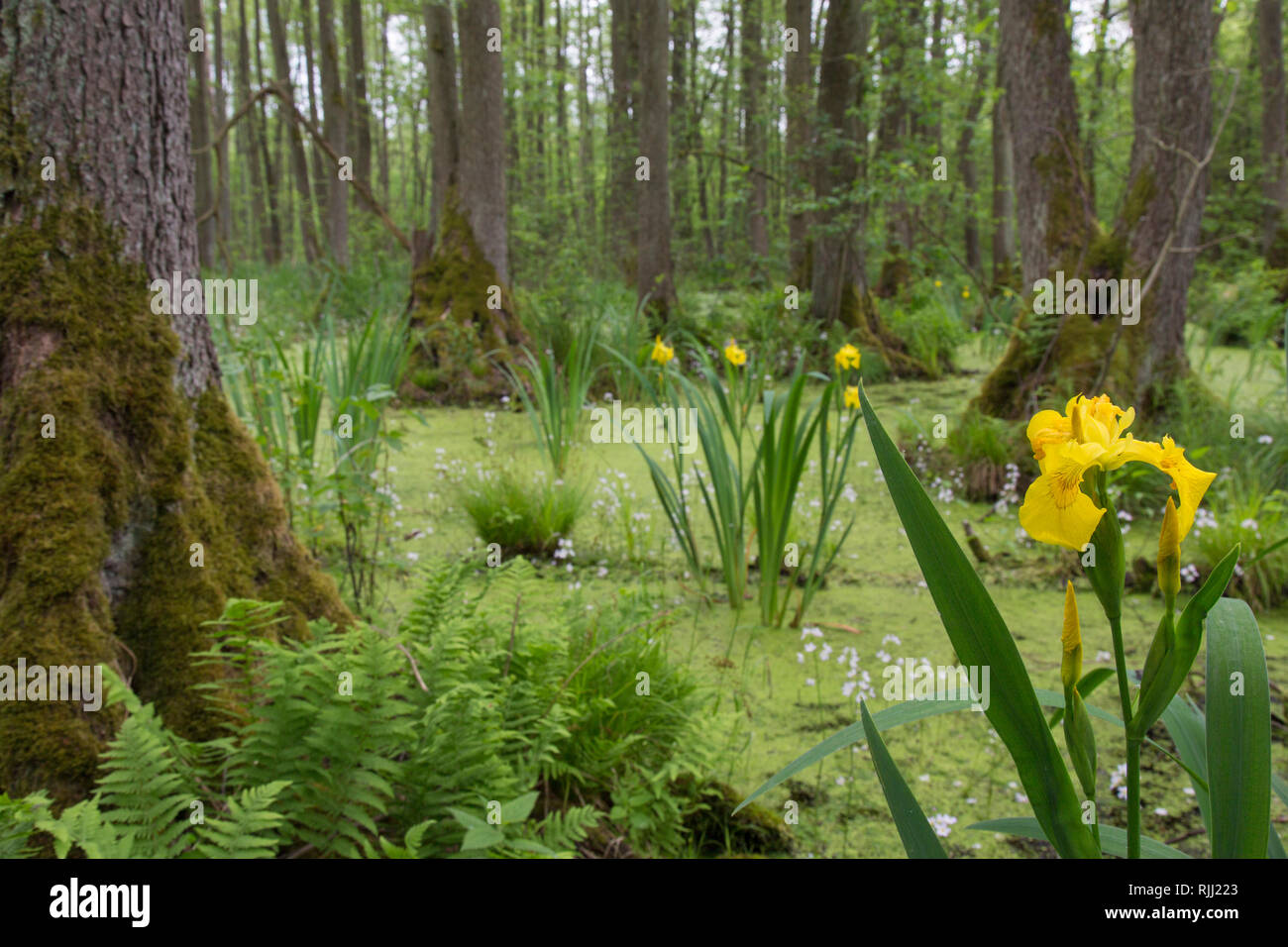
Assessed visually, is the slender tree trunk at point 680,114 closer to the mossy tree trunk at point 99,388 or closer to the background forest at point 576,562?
the background forest at point 576,562

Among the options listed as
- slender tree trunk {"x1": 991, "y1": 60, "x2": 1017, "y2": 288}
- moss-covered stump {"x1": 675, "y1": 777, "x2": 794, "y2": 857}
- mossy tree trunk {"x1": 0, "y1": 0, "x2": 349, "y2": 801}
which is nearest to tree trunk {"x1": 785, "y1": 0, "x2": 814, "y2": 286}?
slender tree trunk {"x1": 991, "y1": 60, "x2": 1017, "y2": 288}

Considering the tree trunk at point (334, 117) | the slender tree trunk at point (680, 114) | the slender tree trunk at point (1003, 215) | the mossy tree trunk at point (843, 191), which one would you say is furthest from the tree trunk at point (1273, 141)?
the tree trunk at point (334, 117)

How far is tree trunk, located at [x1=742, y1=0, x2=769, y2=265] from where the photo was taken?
37.1 ft

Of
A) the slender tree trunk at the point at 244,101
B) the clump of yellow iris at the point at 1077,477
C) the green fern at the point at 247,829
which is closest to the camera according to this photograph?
the clump of yellow iris at the point at 1077,477

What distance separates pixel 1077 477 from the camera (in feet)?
1.96

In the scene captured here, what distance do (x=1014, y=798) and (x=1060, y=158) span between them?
3.69 meters

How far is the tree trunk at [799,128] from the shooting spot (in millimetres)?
7113

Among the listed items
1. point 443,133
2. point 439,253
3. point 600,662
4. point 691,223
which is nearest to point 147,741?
point 600,662

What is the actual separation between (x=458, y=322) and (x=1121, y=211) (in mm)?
4090

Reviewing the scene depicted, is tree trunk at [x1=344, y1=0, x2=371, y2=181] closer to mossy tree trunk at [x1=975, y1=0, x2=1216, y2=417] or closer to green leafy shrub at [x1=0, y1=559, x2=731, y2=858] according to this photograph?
mossy tree trunk at [x1=975, y1=0, x2=1216, y2=417]

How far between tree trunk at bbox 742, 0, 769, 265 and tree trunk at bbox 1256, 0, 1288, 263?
5.92 meters

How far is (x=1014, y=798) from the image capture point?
1775 millimetres

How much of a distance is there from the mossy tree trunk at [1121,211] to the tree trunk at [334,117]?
8586mm
